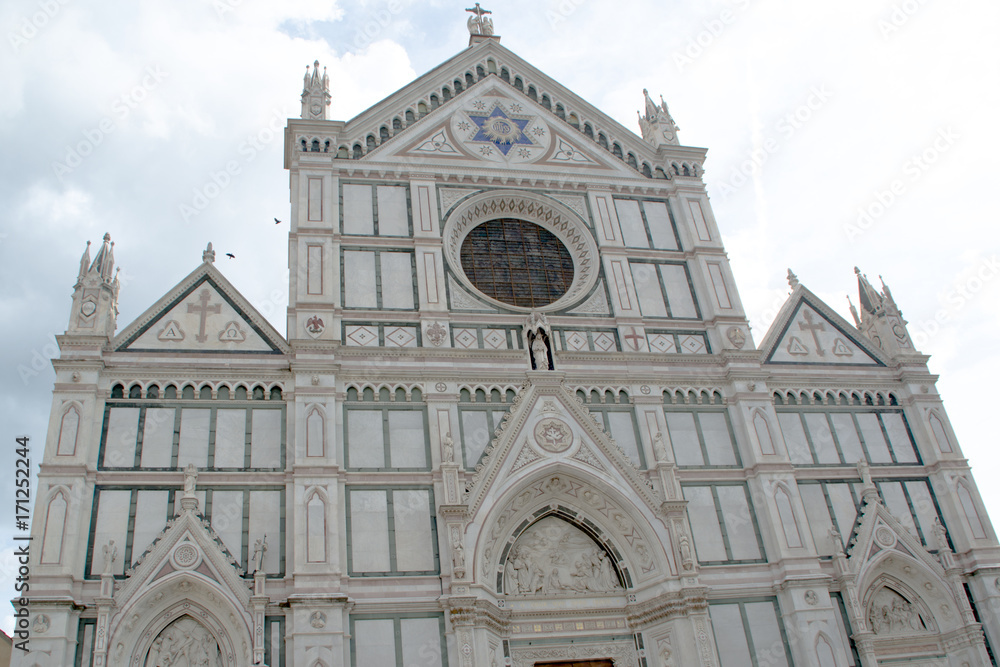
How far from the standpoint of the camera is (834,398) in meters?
21.3

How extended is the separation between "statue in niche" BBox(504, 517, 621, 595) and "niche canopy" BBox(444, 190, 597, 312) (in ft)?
17.7

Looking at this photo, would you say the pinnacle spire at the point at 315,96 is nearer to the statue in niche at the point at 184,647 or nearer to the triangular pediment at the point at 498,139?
the triangular pediment at the point at 498,139

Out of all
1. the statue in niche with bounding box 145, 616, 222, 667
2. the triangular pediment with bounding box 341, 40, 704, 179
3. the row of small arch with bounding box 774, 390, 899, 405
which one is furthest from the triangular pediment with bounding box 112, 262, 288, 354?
the row of small arch with bounding box 774, 390, 899, 405

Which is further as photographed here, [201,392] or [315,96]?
[315,96]

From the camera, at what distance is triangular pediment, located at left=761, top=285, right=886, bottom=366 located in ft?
71.6

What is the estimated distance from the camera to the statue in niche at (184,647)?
15438mm

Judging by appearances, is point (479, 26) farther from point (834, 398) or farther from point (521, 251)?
point (834, 398)

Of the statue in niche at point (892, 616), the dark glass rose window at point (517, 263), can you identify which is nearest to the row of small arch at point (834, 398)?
the statue in niche at point (892, 616)

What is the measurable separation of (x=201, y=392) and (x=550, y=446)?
7.48 meters

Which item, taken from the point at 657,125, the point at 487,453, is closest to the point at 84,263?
the point at 487,453

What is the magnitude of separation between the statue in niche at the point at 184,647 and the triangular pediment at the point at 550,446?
5.78 m

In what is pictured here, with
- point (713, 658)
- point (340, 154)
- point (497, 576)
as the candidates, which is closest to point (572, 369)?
point (497, 576)

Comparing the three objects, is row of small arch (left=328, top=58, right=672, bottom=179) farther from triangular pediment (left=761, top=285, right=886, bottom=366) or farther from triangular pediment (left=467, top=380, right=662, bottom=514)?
triangular pediment (left=467, top=380, right=662, bottom=514)

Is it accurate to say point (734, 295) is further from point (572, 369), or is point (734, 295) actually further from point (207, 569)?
point (207, 569)
